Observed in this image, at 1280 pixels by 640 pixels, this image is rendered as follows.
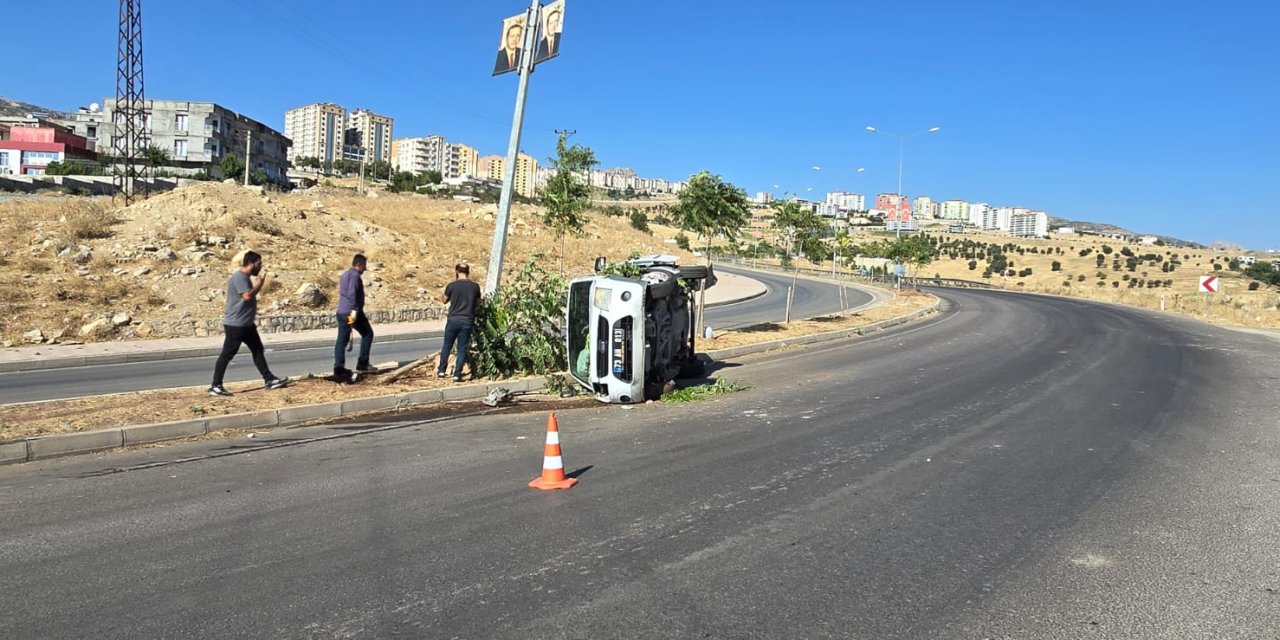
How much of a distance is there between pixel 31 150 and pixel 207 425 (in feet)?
327

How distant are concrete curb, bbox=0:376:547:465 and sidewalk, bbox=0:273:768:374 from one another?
821cm

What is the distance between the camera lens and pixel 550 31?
12.8 meters

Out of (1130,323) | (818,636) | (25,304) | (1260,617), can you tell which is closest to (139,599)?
(818,636)

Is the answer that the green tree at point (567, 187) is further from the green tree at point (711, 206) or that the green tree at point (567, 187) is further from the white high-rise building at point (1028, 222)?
the white high-rise building at point (1028, 222)

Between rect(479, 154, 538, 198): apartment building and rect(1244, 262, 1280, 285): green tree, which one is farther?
rect(479, 154, 538, 198): apartment building

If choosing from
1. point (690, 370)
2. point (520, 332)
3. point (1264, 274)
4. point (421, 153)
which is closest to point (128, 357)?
point (520, 332)

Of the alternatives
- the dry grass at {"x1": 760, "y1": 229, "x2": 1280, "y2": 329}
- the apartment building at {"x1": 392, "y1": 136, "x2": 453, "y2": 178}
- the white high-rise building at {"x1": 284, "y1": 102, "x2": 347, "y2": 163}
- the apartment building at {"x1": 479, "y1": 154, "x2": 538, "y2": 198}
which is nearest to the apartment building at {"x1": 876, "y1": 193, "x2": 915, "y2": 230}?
the dry grass at {"x1": 760, "y1": 229, "x2": 1280, "y2": 329}

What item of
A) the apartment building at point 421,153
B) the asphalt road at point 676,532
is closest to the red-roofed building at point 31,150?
the asphalt road at point 676,532

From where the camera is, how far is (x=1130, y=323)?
28.1 metres

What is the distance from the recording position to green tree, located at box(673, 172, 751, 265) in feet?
63.3

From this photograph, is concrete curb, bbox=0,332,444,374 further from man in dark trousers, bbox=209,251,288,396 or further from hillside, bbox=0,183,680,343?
man in dark trousers, bbox=209,251,288,396

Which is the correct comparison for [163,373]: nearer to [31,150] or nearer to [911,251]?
[911,251]

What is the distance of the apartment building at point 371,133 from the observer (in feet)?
590

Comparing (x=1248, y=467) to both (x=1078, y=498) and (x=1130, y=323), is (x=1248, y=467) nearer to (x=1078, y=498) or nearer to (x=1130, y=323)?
(x=1078, y=498)
